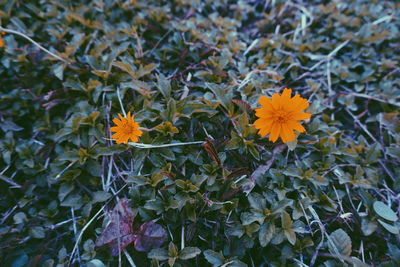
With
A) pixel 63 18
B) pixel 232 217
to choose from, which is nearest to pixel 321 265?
pixel 232 217

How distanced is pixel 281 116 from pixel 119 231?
3.00 ft

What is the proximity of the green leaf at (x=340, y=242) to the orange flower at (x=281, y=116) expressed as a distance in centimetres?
47

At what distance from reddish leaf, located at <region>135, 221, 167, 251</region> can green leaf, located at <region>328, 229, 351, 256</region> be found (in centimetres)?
75

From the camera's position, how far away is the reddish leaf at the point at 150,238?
1.49 meters

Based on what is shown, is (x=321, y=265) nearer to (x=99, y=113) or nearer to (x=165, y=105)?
(x=165, y=105)

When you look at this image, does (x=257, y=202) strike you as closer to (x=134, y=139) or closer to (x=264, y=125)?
(x=264, y=125)

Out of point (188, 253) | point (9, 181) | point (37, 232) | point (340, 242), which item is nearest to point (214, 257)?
point (188, 253)

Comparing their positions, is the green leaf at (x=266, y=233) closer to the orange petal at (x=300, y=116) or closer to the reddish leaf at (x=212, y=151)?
the reddish leaf at (x=212, y=151)

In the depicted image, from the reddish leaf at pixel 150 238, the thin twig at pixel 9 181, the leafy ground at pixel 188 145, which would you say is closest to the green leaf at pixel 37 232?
the leafy ground at pixel 188 145

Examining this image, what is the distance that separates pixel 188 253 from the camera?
4.69 feet

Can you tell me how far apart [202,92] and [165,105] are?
265mm

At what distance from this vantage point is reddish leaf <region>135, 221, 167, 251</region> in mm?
1493

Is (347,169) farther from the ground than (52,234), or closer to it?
farther from the ground

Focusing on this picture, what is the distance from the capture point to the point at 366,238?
1.58m
